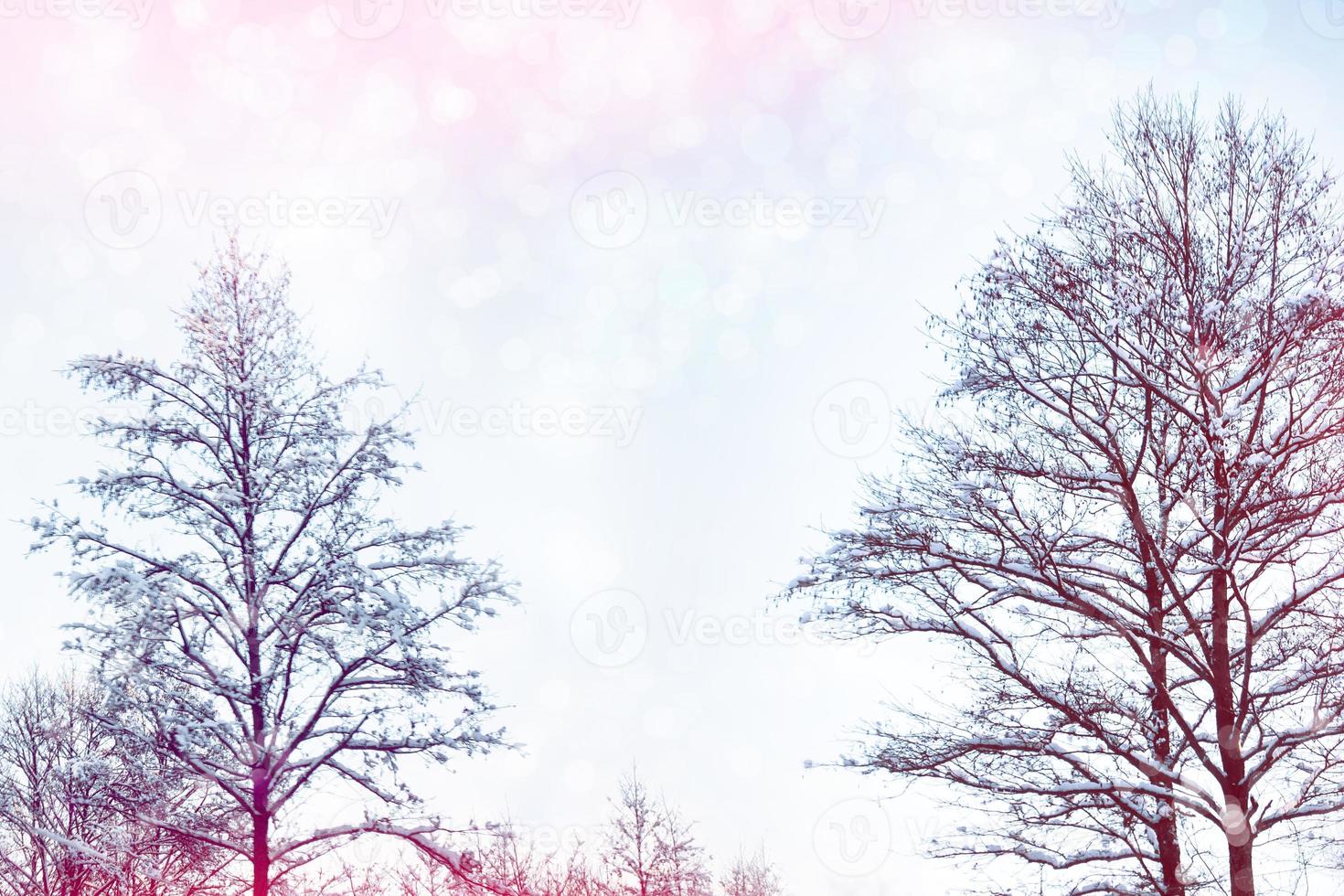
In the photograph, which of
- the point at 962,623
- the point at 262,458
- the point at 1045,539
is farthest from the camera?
the point at 262,458

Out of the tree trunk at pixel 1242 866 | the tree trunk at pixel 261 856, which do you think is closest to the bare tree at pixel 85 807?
the tree trunk at pixel 261 856

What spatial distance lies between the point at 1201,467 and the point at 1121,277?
1.75m

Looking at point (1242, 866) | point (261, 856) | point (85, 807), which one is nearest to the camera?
point (1242, 866)

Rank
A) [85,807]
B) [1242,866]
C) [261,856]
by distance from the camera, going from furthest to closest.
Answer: [85,807] → [261,856] → [1242,866]

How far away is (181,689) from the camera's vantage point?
10.6m

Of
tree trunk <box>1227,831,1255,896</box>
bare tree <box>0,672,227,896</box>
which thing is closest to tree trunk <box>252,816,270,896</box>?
bare tree <box>0,672,227,896</box>

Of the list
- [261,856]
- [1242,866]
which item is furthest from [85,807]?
[1242,866]

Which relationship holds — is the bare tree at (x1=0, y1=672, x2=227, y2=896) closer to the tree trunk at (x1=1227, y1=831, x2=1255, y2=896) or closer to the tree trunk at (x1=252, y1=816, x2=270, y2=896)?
the tree trunk at (x1=252, y1=816, x2=270, y2=896)

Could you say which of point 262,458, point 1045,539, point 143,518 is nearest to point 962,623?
point 1045,539

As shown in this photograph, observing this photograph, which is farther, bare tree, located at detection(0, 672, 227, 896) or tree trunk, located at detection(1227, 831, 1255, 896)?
bare tree, located at detection(0, 672, 227, 896)

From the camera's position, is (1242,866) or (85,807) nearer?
(1242,866)

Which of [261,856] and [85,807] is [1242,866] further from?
[85,807]

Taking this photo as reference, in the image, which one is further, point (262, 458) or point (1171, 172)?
point (262, 458)

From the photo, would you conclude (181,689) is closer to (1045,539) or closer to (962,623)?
(962,623)
